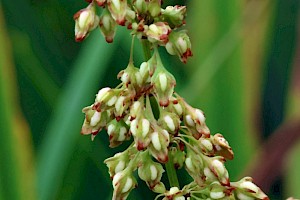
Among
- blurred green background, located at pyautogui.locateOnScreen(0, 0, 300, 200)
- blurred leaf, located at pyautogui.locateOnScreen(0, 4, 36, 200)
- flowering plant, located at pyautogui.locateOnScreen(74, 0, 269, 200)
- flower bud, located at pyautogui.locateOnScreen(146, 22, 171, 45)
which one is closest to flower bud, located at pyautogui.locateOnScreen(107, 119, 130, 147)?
flowering plant, located at pyautogui.locateOnScreen(74, 0, 269, 200)

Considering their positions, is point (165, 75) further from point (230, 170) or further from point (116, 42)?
point (116, 42)

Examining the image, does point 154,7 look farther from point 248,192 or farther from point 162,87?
point 248,192

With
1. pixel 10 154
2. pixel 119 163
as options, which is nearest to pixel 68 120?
pixel 10 154

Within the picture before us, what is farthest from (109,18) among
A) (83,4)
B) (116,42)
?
(83,4)

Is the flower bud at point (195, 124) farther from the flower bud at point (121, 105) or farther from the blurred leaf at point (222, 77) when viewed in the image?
the blurred leaf at point (222, 77)

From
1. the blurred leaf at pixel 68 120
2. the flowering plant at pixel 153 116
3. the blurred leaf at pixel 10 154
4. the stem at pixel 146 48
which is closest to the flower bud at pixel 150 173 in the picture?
the flowering plant at pixel 153 116

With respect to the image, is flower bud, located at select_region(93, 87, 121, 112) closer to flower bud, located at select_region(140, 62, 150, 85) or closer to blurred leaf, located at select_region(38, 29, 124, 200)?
flower bud, located at select_region(140, 62, 150, 85)

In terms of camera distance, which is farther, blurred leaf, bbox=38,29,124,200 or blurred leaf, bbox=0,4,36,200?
blurred leaf, bbox=38,29,124,200
